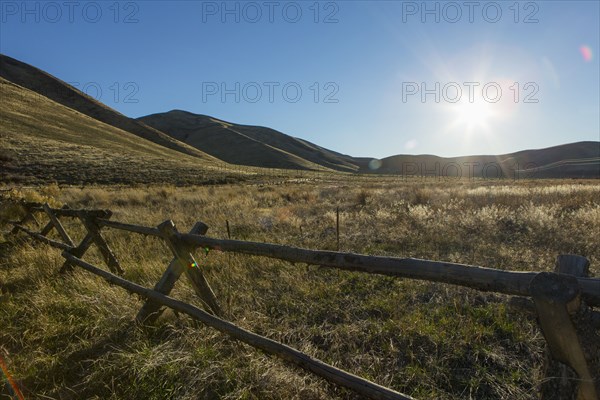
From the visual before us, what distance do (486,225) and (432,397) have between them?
732 cm

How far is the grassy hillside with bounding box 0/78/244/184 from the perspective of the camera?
31938mm

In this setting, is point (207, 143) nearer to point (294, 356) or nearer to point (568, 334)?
point (294, 356)

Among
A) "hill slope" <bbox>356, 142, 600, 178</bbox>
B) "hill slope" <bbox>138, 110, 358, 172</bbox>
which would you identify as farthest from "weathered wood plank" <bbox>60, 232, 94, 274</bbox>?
"hill slope" <bbox>356, 142, 600, 178</bbox>

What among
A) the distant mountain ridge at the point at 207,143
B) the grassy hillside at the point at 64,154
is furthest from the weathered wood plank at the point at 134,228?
the distant mountain ridge at the point at 207,143

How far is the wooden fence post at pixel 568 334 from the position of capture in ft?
5.07

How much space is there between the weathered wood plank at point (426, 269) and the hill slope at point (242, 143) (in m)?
116

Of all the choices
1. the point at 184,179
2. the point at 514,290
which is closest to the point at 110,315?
the point at 514,290

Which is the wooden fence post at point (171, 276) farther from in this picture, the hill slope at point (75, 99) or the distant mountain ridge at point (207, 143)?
the hill slope at point (75, 99)

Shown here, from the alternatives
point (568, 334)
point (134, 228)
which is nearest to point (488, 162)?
point (134, 228)

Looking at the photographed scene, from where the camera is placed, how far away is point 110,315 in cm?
412

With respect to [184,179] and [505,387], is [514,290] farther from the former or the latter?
[184,179]

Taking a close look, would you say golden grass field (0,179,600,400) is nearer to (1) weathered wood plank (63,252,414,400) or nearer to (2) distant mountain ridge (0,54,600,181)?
(1) weathered wood plank (63,252,414,400)

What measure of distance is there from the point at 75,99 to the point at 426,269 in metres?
117

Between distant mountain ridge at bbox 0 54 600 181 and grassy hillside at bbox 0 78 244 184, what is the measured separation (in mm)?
407
